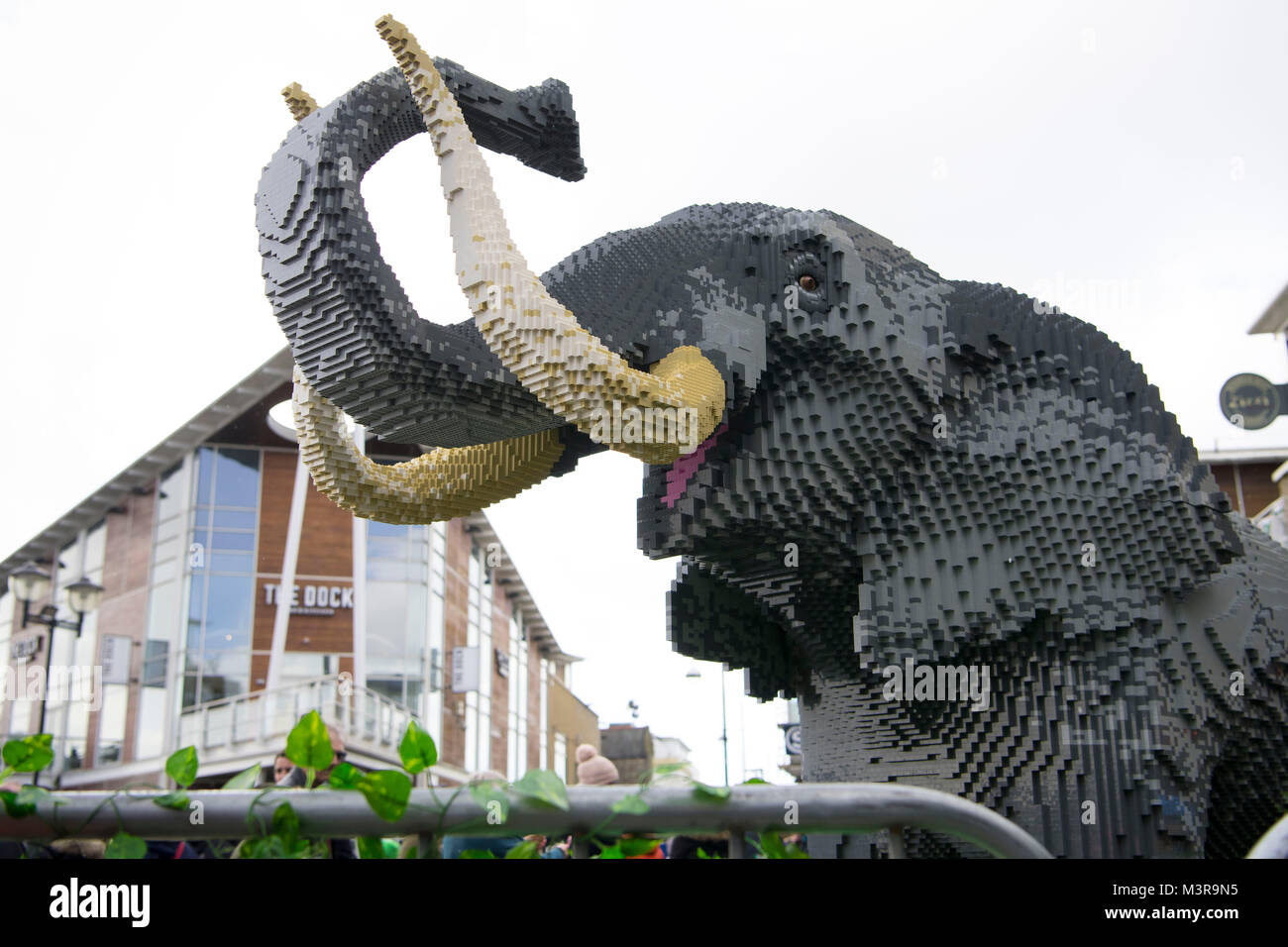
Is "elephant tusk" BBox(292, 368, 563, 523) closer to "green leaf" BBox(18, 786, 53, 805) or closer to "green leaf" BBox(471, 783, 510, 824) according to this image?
"green leaf" BBox(18, 786, 53, 805)

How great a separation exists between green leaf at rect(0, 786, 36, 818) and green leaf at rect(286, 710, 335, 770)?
280mm

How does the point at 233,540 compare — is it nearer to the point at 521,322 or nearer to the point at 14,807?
the point at 521,322

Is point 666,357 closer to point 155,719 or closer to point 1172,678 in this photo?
point 1172,678

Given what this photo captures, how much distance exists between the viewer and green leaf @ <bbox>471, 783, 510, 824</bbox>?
55.3 inches

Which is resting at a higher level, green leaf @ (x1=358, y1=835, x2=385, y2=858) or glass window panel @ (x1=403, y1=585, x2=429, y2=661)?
glass window panel @ (x1=403, y1=585, x2=429, y2=661)

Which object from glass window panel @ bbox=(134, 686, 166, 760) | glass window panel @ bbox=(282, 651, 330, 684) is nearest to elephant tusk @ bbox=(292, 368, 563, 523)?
glass window panel @ bbox=(282, 651, 330, 684)

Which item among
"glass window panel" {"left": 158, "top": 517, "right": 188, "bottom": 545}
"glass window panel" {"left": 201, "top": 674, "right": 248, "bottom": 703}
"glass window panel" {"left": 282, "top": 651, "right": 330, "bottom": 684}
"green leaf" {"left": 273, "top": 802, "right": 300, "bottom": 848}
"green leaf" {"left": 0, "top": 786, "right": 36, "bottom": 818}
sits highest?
"glass window panel" {"left": 158, "top": 517, "right": 188, "bottom": 545}

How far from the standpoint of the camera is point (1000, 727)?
312 centimetres

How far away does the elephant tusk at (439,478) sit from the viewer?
325 centimetres

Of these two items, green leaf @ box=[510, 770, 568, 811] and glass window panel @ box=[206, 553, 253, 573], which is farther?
glass window panel @ box=[206, 553, 253, 573]

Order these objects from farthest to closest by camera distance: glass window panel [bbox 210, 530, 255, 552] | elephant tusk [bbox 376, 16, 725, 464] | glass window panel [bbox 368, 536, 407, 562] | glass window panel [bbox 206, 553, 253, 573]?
glass window panel [bbox 368, 536, 407, 562] → glass window panel [bbox 210, 530, 255, 552] → glass window panel [bbox 206, 553, 253, 573] → elephant tusk [bbox 376, 16, 725, 464]

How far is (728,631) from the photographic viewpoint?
363cm

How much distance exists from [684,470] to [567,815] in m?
1.74
